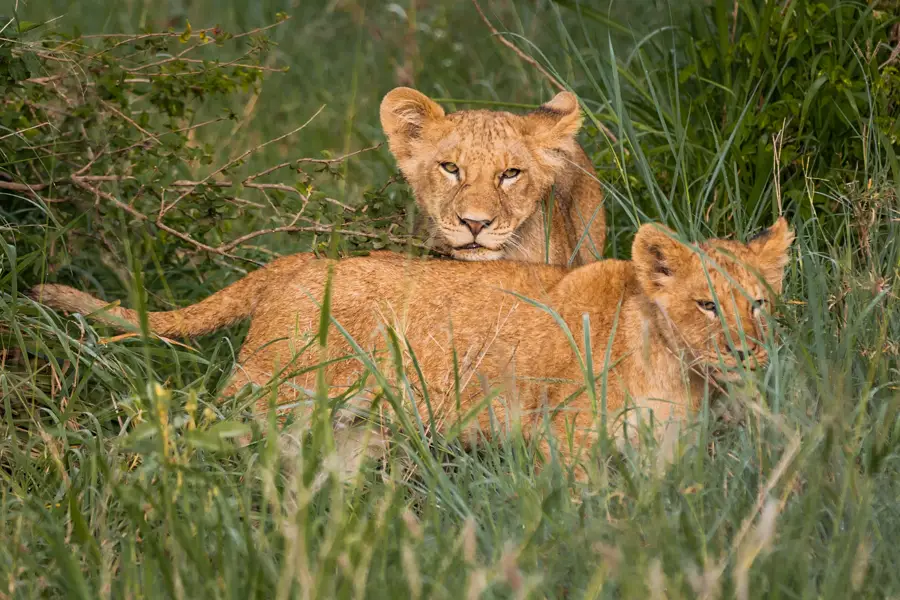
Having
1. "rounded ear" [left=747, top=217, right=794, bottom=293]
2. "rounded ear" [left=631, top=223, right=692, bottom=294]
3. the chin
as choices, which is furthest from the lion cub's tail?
"rounded ear" [left=747, top=217, right=794, bottom=293]

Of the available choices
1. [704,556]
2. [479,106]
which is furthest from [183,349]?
[479,106]

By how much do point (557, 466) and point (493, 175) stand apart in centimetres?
192

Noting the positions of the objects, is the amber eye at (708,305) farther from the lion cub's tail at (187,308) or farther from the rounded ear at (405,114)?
the rounded ear at (405,114)

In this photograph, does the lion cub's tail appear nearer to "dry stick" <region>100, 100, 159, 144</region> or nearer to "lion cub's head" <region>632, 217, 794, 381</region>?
"dry stick" <region>100, 100, 159, 144</region>

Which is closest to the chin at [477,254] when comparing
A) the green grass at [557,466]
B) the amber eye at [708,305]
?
the green grass at [557,466]

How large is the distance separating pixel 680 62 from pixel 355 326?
2708 millimetres

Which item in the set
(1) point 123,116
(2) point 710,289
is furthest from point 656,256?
(1) point 123,116

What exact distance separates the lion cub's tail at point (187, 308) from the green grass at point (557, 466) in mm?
83

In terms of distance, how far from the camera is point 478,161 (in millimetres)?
4879

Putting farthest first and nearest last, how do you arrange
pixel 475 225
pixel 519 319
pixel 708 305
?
pixel 475 225, pixel 519 319, pixel 708 305

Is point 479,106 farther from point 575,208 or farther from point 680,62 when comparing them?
point 575,208

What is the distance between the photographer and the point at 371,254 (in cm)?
452

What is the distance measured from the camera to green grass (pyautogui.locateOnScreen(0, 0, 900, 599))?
2.55 metres

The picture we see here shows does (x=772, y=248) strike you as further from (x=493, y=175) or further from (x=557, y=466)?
(x=493, y=175)
